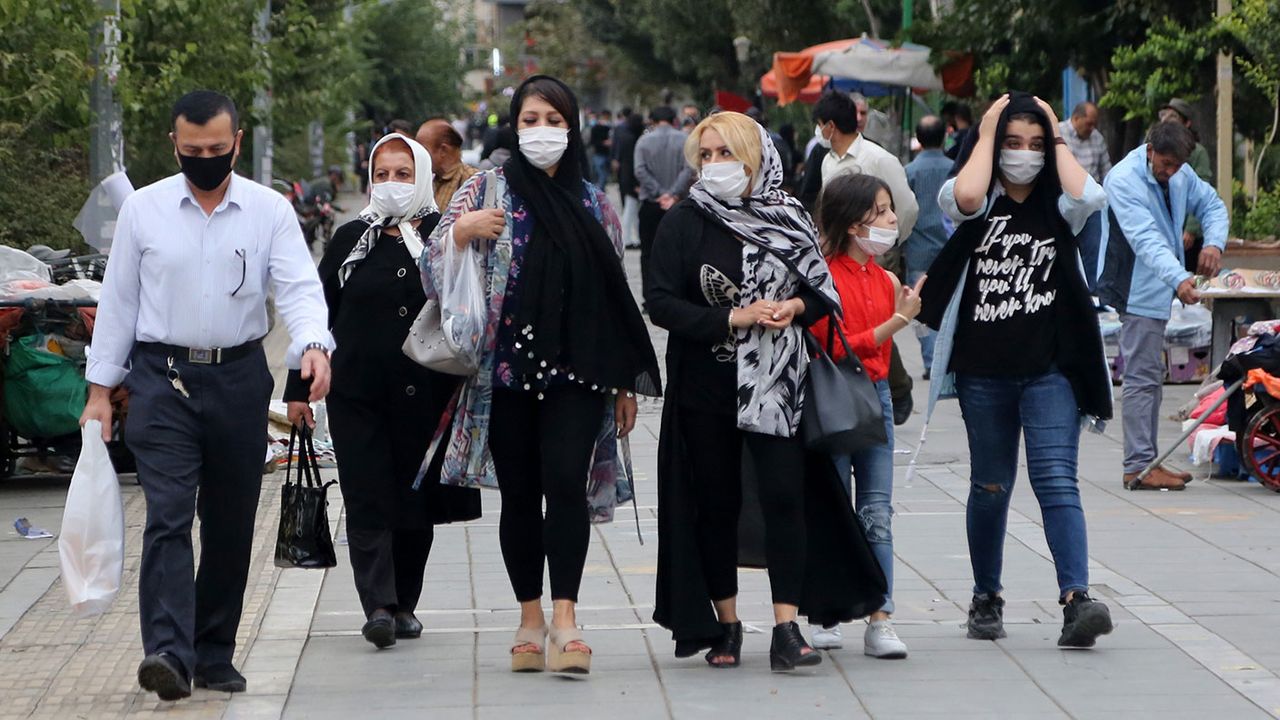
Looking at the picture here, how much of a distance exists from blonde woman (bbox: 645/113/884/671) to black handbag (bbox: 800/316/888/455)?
0.04m

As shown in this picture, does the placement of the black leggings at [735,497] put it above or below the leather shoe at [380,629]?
above

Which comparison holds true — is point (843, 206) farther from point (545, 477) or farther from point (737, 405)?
point (545, 477)

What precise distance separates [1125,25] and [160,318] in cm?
1309

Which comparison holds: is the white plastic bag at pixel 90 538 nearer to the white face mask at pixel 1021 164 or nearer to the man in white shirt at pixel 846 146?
the white face mask at pixel 1021 164

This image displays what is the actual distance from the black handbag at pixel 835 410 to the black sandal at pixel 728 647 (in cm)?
65

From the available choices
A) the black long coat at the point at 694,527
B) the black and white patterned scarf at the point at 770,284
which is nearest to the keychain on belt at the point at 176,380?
the black long coat at the point at 694,527

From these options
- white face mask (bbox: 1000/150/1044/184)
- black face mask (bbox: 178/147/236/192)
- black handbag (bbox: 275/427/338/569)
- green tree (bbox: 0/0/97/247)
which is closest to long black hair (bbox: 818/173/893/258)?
white face mask (bbox: 1000/150/1044/184)

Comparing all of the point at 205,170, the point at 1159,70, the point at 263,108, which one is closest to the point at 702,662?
the point at 205,170

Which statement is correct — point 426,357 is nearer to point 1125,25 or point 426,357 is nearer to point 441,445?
point 441,445

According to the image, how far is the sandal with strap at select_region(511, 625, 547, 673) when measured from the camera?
6.12 meters

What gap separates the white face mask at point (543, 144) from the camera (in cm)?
600

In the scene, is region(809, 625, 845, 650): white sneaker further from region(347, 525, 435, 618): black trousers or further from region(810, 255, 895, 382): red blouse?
region(347, 525, 435, 618): black trousers

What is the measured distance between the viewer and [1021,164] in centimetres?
628

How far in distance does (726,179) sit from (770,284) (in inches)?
13.8
